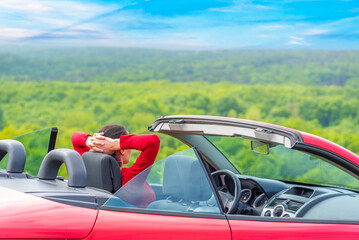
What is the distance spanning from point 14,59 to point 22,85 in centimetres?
328

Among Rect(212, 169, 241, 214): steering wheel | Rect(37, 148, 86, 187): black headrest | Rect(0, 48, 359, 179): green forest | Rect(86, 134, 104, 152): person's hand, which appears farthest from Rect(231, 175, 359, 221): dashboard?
Rect(0, 48, 359, 179): green forest

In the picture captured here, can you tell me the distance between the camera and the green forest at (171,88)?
1398 centimetres

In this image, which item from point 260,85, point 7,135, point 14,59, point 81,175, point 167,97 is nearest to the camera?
point 81,175

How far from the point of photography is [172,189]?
232cm

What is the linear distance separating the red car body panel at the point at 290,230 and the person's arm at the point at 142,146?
754mm

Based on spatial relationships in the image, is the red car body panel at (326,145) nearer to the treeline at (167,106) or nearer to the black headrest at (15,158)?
the black headrest at (15,158)

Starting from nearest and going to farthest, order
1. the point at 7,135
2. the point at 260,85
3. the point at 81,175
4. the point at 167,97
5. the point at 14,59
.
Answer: the point at 81,175 < the point at 7,135 < the point at 167,97 < the point at 260,85 < the point at 14,59

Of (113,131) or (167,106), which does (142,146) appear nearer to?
(113,131)

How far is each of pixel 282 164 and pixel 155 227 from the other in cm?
148

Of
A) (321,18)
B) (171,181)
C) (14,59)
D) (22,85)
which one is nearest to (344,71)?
(321,18)

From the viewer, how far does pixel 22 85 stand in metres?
16.5

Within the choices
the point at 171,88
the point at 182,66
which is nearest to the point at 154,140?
the point at 171,88

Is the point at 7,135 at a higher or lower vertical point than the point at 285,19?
lower

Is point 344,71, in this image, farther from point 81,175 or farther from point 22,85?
point 81,175
